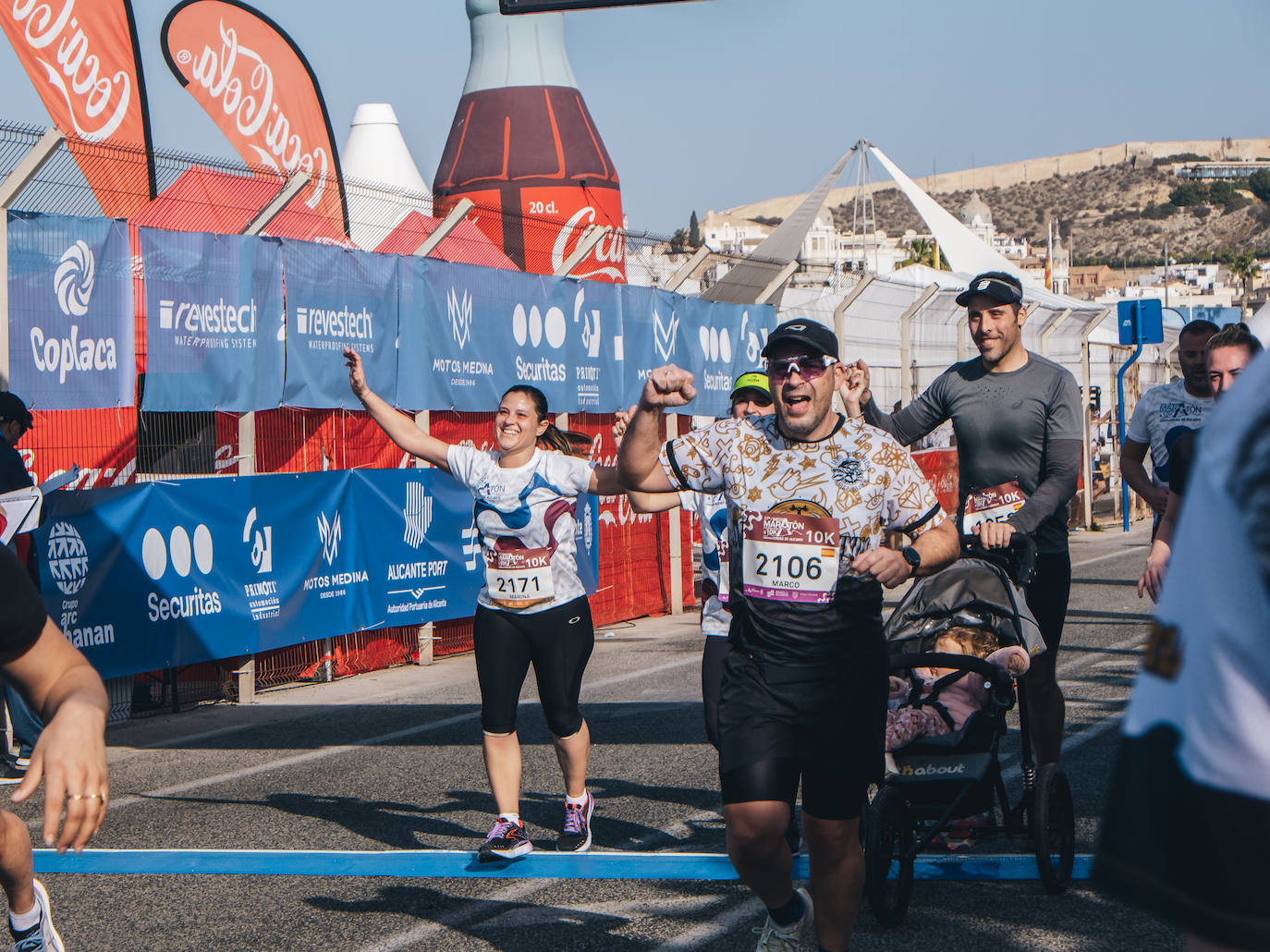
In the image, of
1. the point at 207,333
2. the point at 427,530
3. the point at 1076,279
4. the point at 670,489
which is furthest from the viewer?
the point at 1076,279

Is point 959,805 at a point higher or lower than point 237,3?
lower

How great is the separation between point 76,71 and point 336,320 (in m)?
3.47

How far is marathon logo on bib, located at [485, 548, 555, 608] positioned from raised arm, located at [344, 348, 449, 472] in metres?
0.57

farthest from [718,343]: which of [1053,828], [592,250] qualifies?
[1053,828]

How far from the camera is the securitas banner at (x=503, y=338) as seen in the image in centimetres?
1159

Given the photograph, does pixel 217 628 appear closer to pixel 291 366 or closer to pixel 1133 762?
pixel 291 366

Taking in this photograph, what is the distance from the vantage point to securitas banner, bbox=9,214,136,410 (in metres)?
8.34

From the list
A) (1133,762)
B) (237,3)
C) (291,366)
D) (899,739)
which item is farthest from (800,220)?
(1133,762)

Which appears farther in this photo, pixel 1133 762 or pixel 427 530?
pixel 427 530

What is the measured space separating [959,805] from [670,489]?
63.9 inches

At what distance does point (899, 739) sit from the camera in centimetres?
516

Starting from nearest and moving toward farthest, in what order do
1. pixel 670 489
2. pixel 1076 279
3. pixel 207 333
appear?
pixel 670 489 → pixel 207 333 → pixel 1076 279

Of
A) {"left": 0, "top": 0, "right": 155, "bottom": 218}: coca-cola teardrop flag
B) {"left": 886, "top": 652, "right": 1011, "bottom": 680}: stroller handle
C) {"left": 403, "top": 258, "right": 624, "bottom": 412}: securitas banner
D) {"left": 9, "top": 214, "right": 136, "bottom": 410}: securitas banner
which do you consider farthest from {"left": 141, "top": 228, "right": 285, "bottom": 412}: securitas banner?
{"left": 886, "top": 652, "right": 1011, "bottom": 680}: stroller handle

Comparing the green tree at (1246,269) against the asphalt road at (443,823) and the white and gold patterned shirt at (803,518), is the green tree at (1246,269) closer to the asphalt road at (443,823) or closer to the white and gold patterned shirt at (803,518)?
the asphalt road at (443,823)
